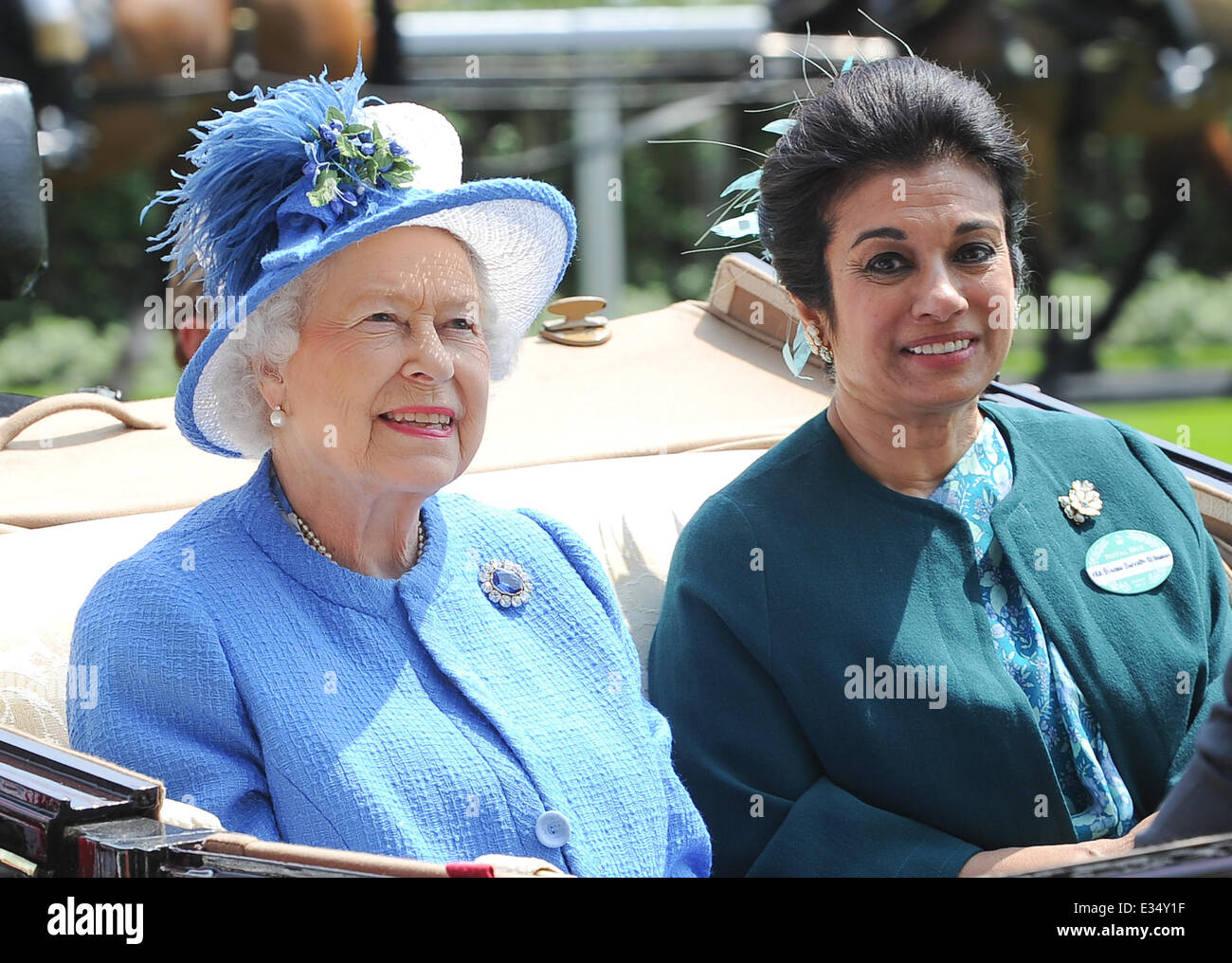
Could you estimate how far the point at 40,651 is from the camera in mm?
2211

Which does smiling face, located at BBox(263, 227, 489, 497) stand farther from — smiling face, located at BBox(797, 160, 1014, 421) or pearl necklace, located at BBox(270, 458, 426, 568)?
smiling face, located at BBox(797, 160, 1014, 421)

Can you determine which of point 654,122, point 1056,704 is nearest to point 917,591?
point 1056,704

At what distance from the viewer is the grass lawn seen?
727cm

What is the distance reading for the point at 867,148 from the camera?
7.49 feet

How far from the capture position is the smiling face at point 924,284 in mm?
2254

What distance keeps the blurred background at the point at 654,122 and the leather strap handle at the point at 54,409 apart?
373cm

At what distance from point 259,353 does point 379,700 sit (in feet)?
1.56

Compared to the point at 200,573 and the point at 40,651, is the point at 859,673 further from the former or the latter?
the point at 40,651

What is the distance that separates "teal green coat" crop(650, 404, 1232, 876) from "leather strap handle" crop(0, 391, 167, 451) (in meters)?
1.04

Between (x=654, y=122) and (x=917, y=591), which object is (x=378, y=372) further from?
(x=654, y=122)

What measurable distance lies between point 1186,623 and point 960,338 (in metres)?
0.52

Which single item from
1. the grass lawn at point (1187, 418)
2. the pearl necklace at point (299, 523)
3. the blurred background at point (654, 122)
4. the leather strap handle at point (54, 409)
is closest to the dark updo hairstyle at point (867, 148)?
the pearl necklace at point (299, 523)

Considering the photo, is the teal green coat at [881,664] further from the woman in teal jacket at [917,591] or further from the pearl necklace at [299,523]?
the pearl necklace at [299,523]

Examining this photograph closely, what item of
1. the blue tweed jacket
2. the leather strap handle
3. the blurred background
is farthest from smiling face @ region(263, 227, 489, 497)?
the blurred background
